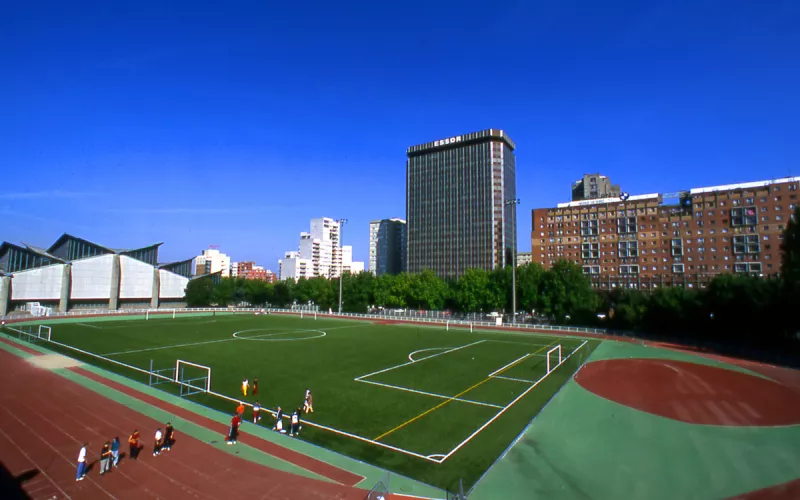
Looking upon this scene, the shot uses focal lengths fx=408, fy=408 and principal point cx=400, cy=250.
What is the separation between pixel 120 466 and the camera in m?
14.7

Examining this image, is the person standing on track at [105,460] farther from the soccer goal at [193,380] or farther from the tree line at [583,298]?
the tree line at [583,298]

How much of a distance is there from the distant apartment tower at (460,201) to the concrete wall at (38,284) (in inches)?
4193

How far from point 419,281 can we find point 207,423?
6939cm

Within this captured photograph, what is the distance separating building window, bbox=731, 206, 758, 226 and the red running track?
11603 centimetres

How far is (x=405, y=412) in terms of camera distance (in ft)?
67.5

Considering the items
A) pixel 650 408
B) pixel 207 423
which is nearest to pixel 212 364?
pixel 207 423

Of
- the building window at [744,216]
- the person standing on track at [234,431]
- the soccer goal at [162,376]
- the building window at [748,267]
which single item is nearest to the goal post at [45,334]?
the soccer goal at [162,376]

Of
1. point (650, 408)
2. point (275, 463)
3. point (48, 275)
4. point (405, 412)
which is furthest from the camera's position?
point (48, 275)

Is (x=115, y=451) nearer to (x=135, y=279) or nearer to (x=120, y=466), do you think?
(x=120, y=466)

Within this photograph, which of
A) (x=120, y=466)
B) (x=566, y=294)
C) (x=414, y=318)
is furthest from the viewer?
(x=414, y=318)

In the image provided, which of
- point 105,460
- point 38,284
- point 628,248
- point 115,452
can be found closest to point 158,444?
point 115,452

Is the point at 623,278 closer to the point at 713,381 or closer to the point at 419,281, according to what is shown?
the point at 419,281

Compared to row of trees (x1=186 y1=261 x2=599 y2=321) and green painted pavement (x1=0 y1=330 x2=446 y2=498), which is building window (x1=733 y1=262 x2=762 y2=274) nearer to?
row of trees (x1=186 y1=261 x2=599 y2=321)

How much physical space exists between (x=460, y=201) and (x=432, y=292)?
248 feet
